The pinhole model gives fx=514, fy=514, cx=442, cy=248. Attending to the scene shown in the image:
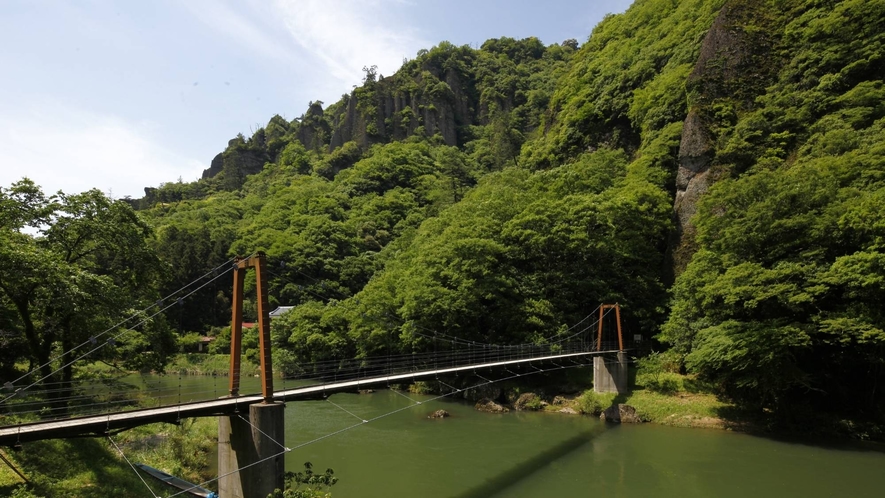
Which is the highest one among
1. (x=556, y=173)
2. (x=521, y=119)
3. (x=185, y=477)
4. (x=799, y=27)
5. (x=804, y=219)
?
(x=521, y=119)

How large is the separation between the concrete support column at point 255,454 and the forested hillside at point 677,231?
6.94m

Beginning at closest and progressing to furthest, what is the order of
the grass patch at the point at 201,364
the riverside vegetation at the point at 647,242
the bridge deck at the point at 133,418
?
the bridge deck at the point at 133,418 < the riverside vegetation at the point at 647,242 < the grass patch at the point at 201,364

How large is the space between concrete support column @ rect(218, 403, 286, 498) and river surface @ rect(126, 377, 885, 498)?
2.02 meters

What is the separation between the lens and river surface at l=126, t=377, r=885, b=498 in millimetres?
11633

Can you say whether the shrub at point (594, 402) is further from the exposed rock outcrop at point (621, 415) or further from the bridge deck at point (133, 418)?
the bridge deck at point (133, 418)

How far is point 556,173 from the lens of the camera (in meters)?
33.5

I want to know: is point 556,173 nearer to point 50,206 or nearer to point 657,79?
point 657,79

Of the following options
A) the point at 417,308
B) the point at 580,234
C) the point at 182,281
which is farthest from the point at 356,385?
the point at 182,281

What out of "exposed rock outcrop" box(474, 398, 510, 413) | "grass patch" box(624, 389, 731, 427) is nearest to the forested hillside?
"grass patch" box(624, 389, 731, 427)

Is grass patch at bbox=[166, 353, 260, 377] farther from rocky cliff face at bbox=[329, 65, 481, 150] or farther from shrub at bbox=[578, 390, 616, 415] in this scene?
rocky cliff face at bbox=[329, 65, 481, 150]

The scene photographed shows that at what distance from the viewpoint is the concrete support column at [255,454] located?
850 cm

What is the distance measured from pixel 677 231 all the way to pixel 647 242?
→ 1736mm

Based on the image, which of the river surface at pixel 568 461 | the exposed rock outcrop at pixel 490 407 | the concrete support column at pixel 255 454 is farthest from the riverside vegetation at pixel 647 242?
the exposed rock outcrop at pixel 490 407

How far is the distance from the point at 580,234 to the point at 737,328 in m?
9.16
